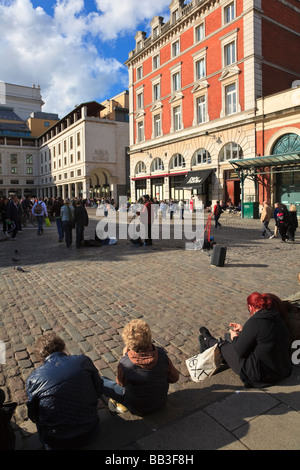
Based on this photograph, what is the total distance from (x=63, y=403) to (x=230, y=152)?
26558mm

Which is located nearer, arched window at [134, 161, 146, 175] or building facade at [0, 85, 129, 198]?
arched window at [134, 161, 146, 175]

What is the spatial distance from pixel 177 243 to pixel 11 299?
7889 millimetres

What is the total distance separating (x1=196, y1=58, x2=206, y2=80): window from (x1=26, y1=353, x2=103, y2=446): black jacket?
3077 centimetres

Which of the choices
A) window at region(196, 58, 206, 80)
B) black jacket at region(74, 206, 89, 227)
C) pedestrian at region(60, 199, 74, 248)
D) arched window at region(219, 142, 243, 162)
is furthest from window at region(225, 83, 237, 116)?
black jacket at region(74, 206, 89, 227)

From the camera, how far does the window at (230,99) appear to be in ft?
84.2

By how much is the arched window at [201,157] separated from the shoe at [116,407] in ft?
89.9

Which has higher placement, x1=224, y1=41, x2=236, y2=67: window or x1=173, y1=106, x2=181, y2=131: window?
x1=224, y1=41, x2=236, y2=67: window

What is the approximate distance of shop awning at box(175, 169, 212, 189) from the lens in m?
27.7

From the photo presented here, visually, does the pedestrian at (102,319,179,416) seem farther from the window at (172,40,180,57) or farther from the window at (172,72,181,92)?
the window at (172,40,180,57)

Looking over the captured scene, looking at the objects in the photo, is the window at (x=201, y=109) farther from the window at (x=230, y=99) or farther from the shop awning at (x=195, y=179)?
the shop awning at (x=195, y=179)

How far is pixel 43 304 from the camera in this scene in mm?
5809

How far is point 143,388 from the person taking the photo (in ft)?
8.67

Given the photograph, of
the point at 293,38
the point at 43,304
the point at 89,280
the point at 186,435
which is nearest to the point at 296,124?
the point at 293,38

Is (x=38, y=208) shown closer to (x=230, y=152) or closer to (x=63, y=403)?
(x=63, y=403)
